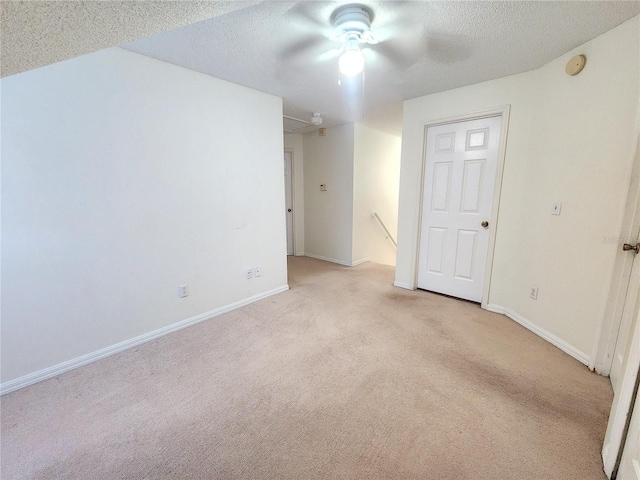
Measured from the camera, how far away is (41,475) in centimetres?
118

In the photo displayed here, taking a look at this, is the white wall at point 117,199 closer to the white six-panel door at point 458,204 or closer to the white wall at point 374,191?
the white wall at point 374,191

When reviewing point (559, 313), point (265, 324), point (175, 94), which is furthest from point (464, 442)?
point (175, 94)

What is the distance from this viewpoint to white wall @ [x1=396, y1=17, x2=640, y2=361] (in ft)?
5.59

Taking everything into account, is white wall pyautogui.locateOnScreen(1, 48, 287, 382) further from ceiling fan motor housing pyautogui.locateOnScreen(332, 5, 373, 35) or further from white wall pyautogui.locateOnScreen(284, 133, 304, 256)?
white wall pyautogui.locateOnScreen(284, 133, 304, 256)

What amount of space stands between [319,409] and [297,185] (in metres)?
3.94

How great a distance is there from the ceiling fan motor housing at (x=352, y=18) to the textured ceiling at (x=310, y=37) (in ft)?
0.15

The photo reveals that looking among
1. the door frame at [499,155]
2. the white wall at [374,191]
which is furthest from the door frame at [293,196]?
the door frame at [499,155]

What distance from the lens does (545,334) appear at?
7.21ft

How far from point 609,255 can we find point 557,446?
4.08 ft

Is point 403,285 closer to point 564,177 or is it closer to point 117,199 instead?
point 564,177

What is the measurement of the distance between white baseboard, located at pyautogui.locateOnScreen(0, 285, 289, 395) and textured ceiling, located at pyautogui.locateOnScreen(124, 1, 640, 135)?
2.16 metres

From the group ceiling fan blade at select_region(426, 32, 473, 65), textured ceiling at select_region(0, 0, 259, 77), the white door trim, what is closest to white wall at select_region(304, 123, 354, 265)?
ceiling fan blade at select_region(426, 32, 473, 65)

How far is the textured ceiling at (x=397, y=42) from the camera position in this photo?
1540 millimetres

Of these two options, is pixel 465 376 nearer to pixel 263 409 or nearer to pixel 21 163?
pixel 263 409
